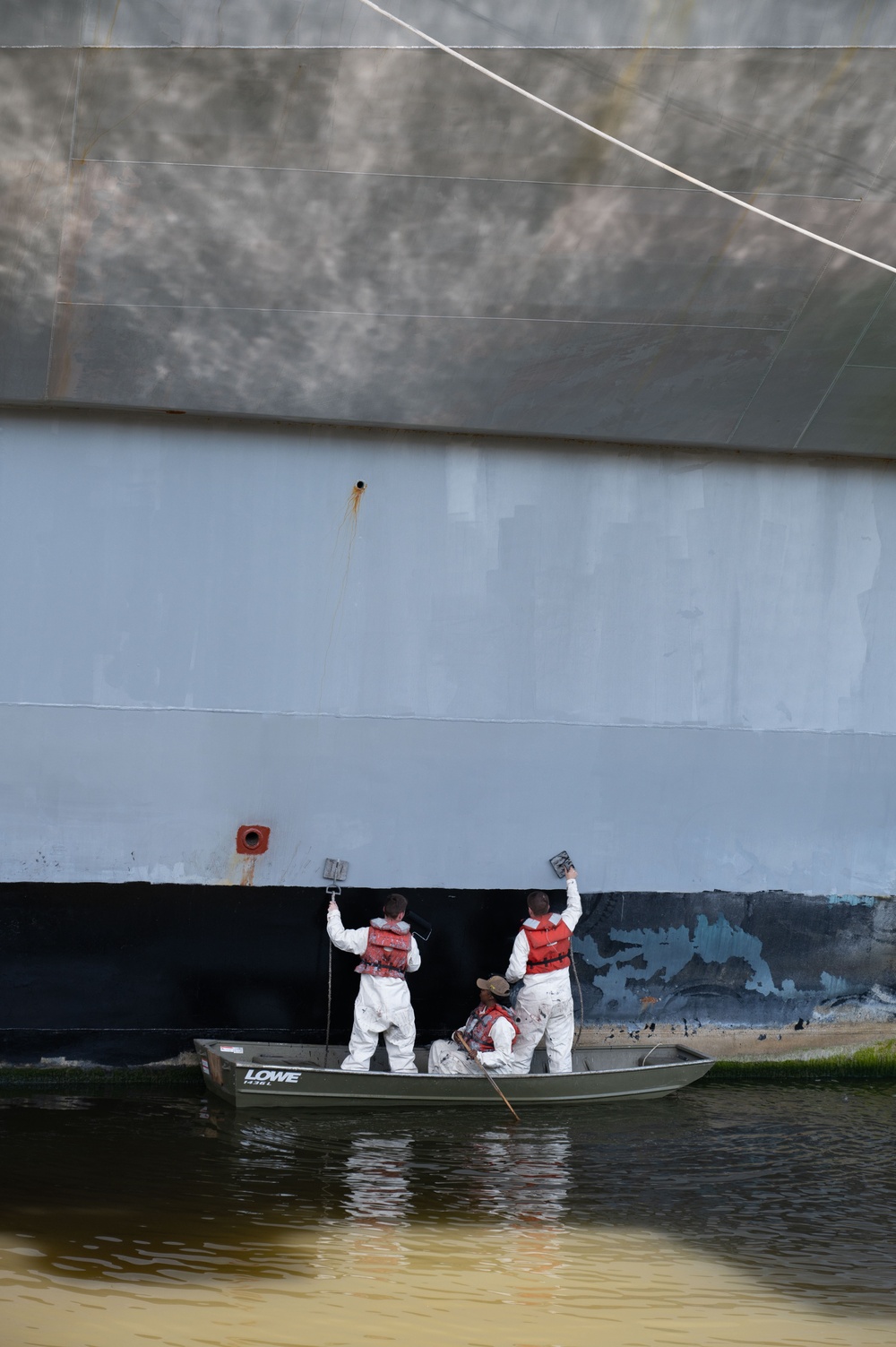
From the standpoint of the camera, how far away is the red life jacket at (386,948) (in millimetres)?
8508

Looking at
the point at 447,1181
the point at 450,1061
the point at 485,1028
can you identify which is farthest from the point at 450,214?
the point at 447,1181

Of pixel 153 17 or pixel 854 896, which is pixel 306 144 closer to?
pixel 153 17

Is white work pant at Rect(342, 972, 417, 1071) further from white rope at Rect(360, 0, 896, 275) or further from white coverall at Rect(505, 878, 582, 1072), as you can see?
white rope at Rect(360, 0, 896, 275)

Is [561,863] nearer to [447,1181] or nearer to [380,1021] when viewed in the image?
[380,1021]

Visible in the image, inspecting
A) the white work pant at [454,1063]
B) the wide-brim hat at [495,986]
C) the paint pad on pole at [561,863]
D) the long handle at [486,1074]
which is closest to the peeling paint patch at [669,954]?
the paint pad on pole at [561,863]

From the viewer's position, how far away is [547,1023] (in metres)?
8.83

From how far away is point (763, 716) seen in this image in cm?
971

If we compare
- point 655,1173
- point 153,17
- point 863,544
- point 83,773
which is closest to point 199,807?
point 83,773

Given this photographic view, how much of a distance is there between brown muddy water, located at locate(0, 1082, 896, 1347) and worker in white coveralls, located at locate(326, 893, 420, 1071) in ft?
1.70

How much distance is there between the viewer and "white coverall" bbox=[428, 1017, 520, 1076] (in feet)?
28.0

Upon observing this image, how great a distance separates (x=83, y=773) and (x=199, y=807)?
2.90 ft

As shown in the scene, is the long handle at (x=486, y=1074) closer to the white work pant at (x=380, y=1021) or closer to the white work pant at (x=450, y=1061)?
the white work pant at (x=450, y=1061)

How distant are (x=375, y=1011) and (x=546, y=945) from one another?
136 cm

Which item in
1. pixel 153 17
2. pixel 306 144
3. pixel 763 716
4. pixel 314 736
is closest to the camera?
pixel 153 17
